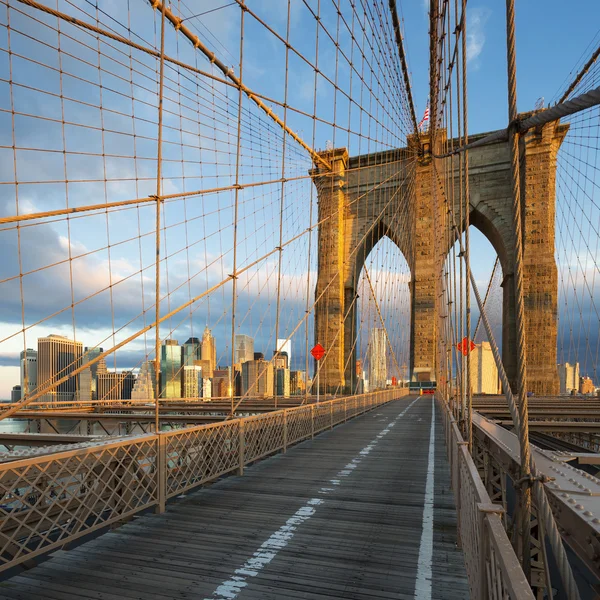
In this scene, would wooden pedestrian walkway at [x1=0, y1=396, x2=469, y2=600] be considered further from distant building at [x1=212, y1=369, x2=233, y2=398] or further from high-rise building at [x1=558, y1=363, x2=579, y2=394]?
distant building at [x1=212, y1=369, x2=233, y2=398]

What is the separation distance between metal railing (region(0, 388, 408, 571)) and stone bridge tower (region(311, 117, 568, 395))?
18558mm

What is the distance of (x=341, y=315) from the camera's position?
29.6m

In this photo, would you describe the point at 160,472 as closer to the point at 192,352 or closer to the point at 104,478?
the point at 104,478

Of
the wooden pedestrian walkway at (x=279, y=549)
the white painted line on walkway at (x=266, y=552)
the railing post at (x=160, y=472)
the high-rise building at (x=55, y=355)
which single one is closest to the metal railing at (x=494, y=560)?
the wooden pedestrian walkway at (x=279, y=549)

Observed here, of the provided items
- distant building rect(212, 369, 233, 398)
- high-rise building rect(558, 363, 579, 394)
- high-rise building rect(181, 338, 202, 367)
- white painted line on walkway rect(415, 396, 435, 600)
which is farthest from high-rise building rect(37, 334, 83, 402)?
high-rise building rect(558, 363, 579, 394)

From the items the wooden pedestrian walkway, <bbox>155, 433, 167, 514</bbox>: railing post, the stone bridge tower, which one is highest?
the stone bridge tower

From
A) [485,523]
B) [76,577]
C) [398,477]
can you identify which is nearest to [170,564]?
[76,577]

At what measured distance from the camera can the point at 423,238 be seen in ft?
101

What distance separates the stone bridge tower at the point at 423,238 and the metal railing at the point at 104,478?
18.6m

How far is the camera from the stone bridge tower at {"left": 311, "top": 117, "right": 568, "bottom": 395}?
2638cm

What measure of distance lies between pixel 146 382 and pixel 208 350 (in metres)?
2.59

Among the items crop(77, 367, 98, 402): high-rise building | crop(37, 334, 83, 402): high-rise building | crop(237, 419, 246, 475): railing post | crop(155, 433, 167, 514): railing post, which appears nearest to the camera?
crop(155, 433, 167, 514): railing post

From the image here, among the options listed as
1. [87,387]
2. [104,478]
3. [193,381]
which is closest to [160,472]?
[104,478]

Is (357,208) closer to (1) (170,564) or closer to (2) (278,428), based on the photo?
(2) (278,428)
